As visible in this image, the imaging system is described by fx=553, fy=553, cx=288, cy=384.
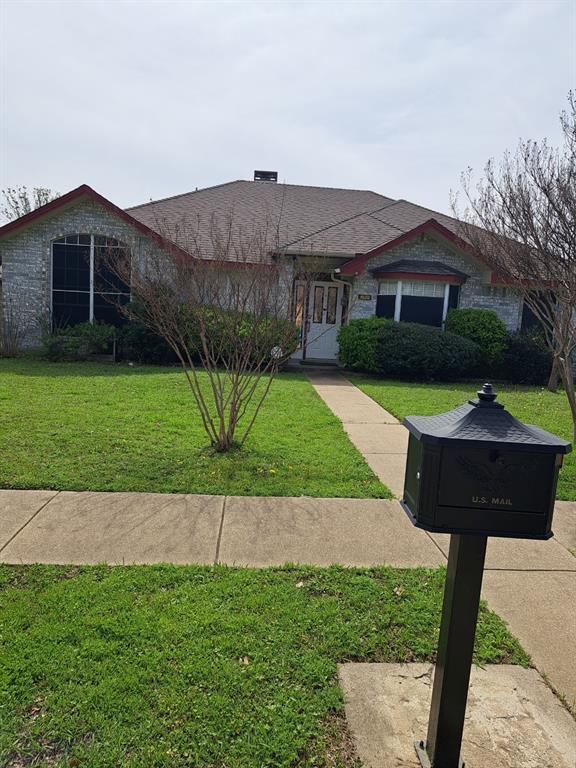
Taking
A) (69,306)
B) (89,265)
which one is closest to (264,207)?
(89,265)

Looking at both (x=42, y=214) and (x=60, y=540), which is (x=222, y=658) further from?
(x=42, y=214)

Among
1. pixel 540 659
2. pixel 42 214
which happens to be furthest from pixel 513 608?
pixel 42 214

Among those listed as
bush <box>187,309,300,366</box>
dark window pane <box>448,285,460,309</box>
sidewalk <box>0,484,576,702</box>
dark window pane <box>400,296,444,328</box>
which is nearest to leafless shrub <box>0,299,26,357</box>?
bush <box>187,309,300,366</box>

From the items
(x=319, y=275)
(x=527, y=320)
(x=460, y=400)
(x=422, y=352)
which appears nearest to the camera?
(x=460, y=400)

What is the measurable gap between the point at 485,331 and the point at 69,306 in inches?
459

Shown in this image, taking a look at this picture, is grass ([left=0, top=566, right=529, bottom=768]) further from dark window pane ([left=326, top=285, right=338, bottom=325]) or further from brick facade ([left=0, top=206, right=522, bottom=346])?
dark window pane ([left=326, top=285, right=338, bottom=325])

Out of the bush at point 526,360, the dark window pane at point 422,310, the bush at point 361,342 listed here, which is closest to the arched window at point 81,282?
the bush at point 361,342

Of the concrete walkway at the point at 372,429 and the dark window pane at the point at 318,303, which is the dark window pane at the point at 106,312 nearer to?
the dark window pane at the point at 318,303

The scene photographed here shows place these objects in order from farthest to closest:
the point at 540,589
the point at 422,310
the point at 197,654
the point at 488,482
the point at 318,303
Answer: the point at 318,303 → the point at 422,310 → the point at 540,589 → the point at 197,654 → the point at 488,482

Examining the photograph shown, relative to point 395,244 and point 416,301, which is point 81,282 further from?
point 416,301

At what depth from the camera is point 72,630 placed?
2.94 metres

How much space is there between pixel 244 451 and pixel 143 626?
11.4 feet

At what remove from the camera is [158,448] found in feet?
21.2

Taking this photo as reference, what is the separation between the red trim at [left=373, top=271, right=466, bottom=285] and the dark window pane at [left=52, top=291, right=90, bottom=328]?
8369 millimetres
